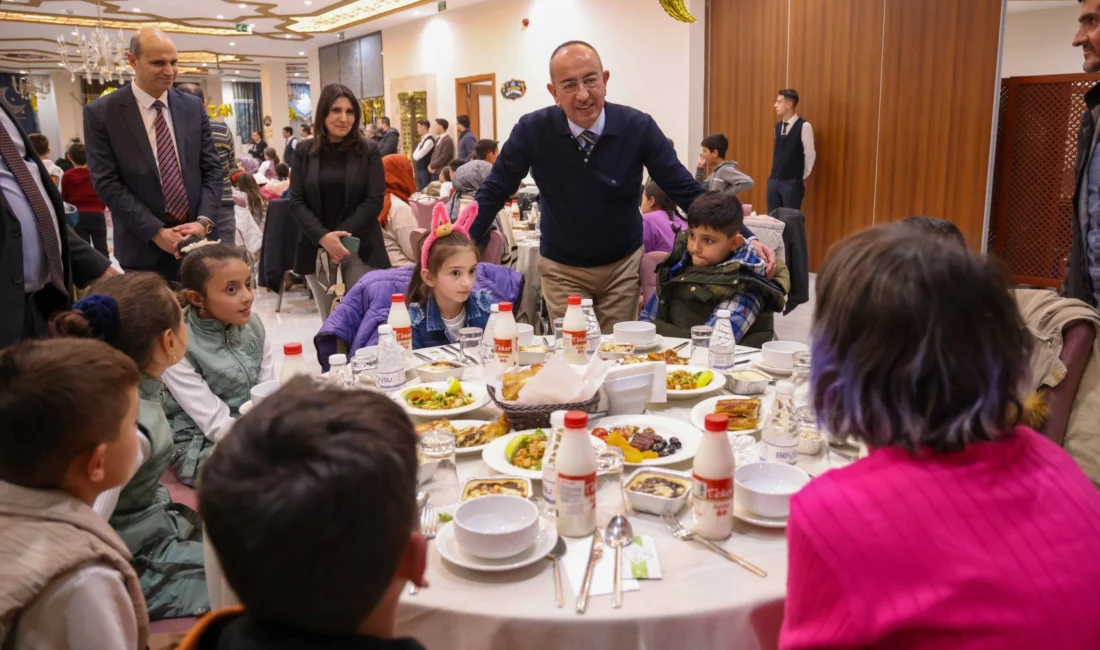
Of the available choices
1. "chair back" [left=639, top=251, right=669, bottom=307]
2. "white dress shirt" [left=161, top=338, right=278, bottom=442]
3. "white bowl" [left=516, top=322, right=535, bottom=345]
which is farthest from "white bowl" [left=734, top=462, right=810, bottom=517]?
"chair back" [left=639, top=251, right=669, bottom=307]

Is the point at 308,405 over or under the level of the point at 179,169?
under

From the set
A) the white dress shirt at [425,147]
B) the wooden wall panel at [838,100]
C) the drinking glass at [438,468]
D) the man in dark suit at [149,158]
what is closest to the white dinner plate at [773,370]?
the drinking glass at [438,468]

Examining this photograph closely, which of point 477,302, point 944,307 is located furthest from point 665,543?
point 477,302

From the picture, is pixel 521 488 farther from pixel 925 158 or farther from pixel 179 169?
pixel 925 158

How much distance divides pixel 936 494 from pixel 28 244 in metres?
2.53

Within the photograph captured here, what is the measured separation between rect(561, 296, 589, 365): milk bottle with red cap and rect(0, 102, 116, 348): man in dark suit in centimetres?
157

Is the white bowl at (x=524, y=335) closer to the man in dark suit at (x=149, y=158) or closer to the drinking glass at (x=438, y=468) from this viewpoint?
the drinking glass at (x=438, y=468)

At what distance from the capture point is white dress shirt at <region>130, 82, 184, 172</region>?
3.48m

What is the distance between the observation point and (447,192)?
7.72 m

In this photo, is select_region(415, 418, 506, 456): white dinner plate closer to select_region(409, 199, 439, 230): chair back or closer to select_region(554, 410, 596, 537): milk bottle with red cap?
select_region(554, 410, 596, 537): milk bottle with red cap

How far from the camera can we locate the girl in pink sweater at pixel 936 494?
3.02ft

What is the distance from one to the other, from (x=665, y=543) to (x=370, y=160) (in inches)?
141

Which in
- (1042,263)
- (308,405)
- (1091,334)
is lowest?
(1042,263)

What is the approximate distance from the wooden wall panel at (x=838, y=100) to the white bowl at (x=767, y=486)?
673 centimetres
